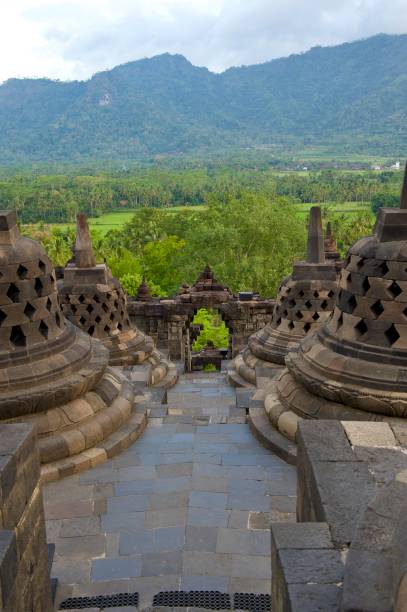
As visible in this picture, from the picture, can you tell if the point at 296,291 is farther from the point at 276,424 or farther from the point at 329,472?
the point at 329,472

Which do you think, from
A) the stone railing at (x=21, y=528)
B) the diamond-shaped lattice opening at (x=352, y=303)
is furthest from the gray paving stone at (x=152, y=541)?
the diamond-shaped lattice opening at (x=352, y=303)

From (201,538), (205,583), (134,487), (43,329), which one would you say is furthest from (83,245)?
(205,583)

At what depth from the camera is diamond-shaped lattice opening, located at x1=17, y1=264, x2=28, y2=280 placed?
252 inches

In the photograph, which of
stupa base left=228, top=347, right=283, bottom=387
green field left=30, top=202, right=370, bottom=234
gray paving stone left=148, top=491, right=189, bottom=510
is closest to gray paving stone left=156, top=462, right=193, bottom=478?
gray paving stone left=148, top=491, right=189, bottom=510

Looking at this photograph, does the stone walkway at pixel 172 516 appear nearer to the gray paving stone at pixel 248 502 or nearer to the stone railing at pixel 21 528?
the gray paving stone at pixel 248 502

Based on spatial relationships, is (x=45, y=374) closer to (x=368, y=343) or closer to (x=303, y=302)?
(x=368, y=343)

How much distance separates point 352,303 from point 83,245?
22.1 feet

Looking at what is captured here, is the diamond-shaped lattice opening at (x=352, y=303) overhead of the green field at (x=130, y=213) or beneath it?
overhead

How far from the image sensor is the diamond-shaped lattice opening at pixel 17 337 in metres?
6.42

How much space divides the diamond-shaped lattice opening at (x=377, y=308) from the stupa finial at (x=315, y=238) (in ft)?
15.7

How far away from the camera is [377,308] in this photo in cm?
607

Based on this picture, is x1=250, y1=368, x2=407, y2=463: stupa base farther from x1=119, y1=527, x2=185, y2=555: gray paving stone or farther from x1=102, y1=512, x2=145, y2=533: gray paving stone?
x1=102, y1=512, x2=145, y2=533: gray paving stone

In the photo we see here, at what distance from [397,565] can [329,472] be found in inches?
62.8

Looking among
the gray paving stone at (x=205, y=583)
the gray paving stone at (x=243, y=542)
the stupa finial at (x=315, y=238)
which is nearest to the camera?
the gray paving stone at (x=205, y=583)
